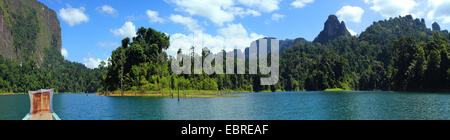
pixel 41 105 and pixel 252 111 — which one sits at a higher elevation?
pixel 41 105

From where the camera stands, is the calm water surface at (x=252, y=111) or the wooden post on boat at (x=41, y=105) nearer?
the wooden post on boat at (x=41, y=105)

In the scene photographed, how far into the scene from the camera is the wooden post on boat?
2425cm

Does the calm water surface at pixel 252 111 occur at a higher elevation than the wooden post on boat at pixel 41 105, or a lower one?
lower

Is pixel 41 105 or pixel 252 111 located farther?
pixel 252 111

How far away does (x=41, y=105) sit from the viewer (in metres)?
25.0

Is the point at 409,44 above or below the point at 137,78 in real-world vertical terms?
above

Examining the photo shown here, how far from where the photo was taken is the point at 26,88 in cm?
16612

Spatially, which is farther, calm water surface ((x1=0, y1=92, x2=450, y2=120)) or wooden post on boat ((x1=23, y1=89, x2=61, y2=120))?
calm water surface ((x1=0, y1=92, x2=450, y2=120))

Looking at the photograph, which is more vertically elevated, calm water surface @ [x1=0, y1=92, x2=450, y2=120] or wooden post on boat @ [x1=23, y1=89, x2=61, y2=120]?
wooden post on boat @ [x1=23, y1=89, x2=61, y2=120]

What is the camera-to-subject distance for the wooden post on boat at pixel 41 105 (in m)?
24.2
